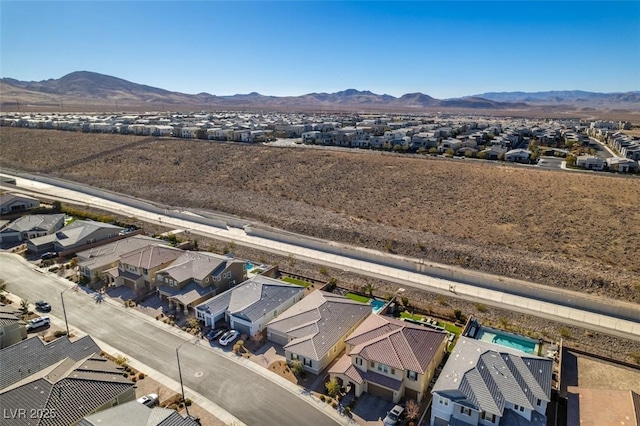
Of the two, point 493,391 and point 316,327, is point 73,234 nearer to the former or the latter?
point 316,327

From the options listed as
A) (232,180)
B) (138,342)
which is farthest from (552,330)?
(232,180)

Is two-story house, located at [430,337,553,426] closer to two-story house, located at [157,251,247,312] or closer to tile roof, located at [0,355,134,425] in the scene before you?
tile roof, located at [0,355,134,425]

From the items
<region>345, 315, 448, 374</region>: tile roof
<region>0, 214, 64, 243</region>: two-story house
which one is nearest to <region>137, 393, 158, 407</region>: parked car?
<region>345, 315, 448, 374</region>: tile roof

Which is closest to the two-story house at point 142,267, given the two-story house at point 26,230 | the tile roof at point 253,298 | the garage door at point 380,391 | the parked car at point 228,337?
the tile roof at point 253,298

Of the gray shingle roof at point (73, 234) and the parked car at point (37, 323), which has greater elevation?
the gray shingle roof at point (73, 234)

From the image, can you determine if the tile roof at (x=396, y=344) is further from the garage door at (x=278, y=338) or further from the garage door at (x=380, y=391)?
the garage door at (x=278, y=338)

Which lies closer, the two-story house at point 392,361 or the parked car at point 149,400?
the parked car at point 149,400

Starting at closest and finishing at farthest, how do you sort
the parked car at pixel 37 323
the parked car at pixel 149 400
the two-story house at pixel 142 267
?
the parked car at pixel 149 400 → the parked car at pixel 37 323 → the two-story house at pixel 142 267

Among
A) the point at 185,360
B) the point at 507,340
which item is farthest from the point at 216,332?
the point at 507,340
